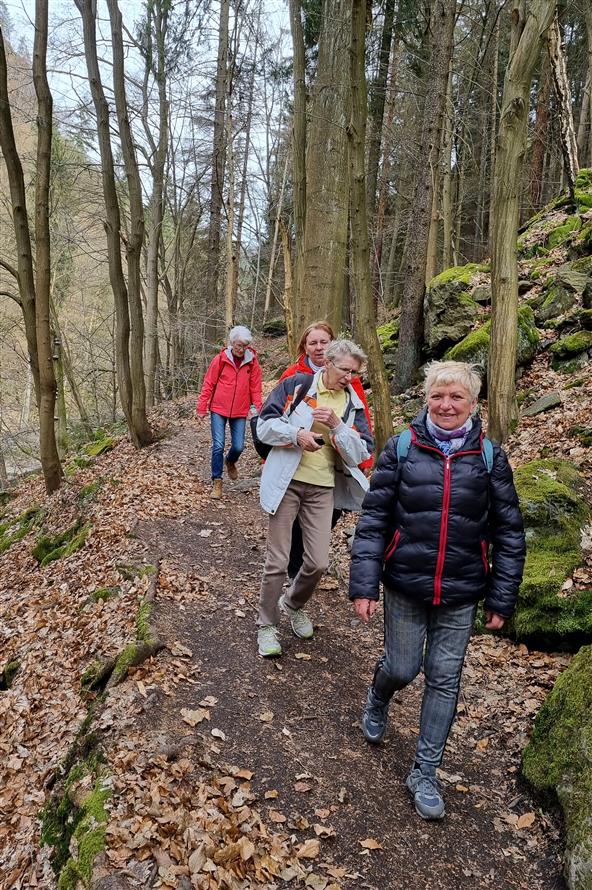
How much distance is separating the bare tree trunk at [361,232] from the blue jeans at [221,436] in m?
1.87

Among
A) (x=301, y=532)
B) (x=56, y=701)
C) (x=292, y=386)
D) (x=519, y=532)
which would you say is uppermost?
(x=292, y=386)

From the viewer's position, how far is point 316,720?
3641 mm

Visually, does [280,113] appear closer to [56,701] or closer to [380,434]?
[380,434]

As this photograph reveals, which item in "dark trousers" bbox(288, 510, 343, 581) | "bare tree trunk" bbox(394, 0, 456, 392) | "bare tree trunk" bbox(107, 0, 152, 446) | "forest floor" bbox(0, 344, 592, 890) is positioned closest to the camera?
"forest floor" bbox(0, 344, 592, 890)

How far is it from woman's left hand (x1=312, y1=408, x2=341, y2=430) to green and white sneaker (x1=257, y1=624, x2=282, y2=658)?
1620mm

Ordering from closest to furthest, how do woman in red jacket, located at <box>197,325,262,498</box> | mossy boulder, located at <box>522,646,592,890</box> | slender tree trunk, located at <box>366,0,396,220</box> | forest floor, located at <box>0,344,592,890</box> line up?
mossy boulder, located at <box>522,646,592,890</box> → forest floor, located at <box>0,344,592,890</box> → woman in red jacket, located at <box>197,325,262,498</box> → slender tree trunk, located at <box>366,0,396,220</box>

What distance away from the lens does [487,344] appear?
906cm

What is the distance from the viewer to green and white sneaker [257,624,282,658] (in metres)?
4.14

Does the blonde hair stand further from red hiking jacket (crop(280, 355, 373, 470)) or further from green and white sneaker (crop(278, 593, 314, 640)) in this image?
green and white sneaker (crop(278, 593, 314, 640))

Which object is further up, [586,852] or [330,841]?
[586,852]

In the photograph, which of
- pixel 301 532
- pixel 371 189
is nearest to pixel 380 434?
pixel 301 532

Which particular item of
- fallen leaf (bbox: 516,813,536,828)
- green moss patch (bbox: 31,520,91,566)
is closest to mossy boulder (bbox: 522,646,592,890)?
fallen leaf (bbox: 516,813,536,828)

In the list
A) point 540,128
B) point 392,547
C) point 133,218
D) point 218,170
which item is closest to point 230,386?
point 133,218

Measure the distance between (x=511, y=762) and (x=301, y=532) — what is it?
193cm
